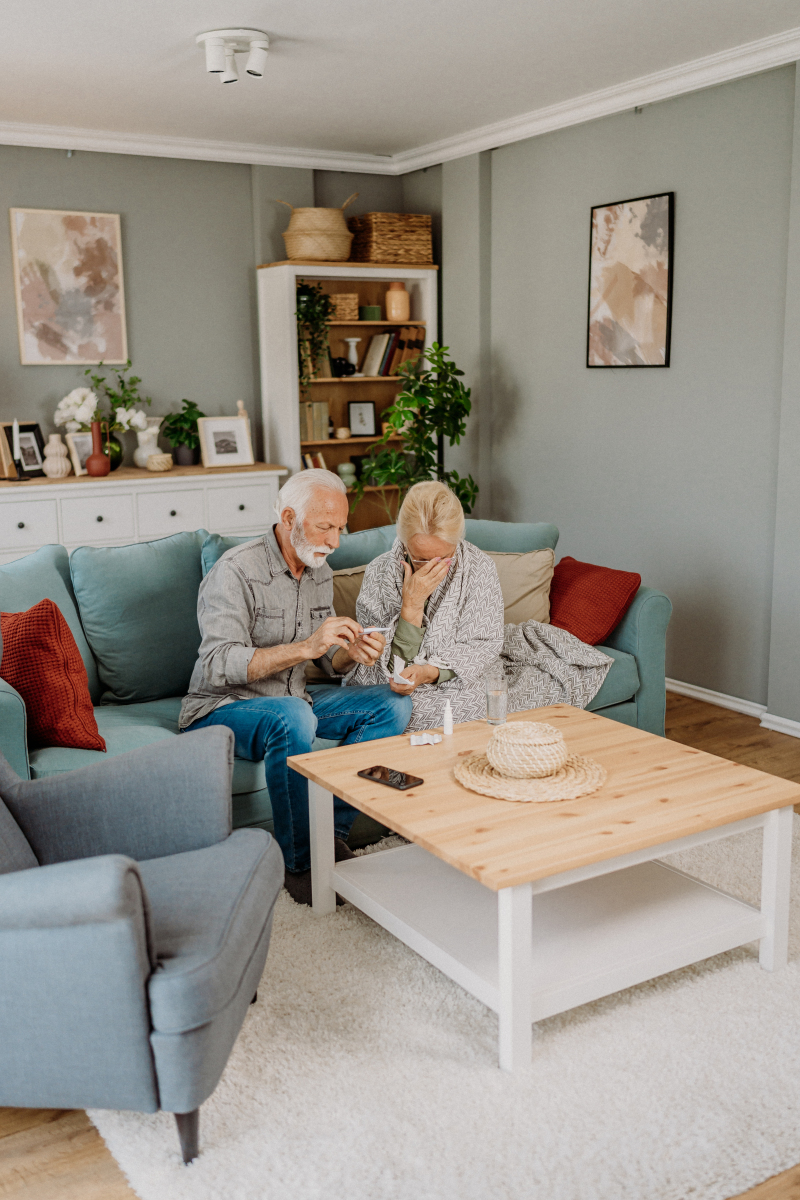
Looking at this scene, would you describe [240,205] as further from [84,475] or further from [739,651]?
[739,651]

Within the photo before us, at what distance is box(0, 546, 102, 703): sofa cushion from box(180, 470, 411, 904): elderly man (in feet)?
1.14

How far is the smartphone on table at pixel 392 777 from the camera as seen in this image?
7.78 ft

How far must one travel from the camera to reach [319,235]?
5309 millimetres

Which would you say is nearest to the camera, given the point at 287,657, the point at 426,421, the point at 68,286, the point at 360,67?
the point at 287,657

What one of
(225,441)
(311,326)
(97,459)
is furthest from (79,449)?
(311,326)

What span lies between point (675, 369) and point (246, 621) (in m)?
2.42

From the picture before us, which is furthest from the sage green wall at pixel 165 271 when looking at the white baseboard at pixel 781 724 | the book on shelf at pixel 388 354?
the white baseboard at pixel 781 724

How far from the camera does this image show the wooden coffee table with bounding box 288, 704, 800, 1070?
6.63 ft

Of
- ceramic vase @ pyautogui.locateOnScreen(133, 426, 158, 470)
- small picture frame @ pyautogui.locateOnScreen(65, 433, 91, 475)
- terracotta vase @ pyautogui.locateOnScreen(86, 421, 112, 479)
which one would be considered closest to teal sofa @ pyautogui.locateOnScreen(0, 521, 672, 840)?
terracotta vase @ pyautogui.locateOnScreen(86, 421, 112, 479)

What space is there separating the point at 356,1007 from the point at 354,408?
4.03 metres

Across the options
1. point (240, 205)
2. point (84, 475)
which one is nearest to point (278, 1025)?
point (84, 475)

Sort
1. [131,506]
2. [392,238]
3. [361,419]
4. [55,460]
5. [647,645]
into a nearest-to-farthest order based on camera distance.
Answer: [647,645], [55,460], [131,506], [392,238], [361,419]

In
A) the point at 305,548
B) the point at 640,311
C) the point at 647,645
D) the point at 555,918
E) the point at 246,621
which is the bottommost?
the point at 555,918

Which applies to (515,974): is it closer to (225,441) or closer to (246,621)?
(246,621)
